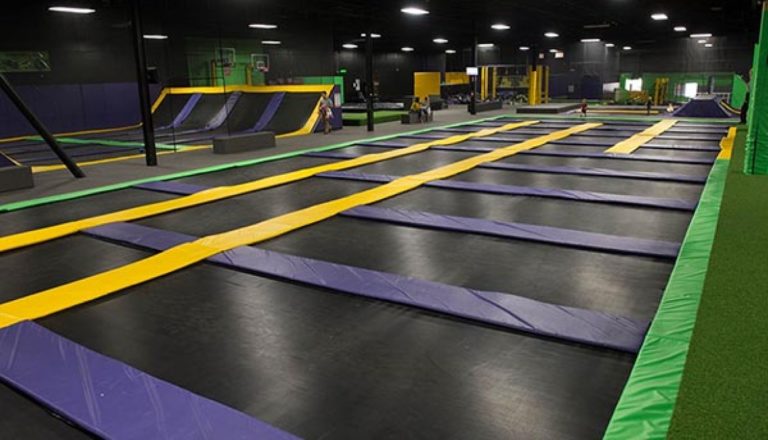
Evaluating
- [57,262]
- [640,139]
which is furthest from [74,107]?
[640,139]

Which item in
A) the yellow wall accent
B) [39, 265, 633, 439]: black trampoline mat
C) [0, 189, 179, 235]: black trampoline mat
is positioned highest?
the yellow wall accent

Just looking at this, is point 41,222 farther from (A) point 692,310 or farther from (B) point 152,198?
(A) point 692,310

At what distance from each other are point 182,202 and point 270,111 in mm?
10213

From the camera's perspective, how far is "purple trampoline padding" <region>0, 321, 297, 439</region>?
8.10 ft

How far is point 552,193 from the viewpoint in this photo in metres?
7.05

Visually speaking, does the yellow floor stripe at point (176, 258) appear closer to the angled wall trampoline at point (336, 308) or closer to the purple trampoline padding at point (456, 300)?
the angled wall trampoline at point (336, 308)

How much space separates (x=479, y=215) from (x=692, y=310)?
287 centimetres

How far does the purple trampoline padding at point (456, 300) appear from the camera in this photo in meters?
3.28

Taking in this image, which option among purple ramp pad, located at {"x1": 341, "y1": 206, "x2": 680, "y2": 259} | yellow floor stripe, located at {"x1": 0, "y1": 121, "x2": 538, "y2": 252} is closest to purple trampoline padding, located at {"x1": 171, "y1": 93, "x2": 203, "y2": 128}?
yellow floor stripe, located at {"x1": 0, "y1": 121, "x2": 538, "y2": 252}

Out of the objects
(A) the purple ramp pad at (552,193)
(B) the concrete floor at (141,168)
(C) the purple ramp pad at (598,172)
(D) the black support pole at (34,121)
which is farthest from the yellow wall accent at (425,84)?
(D) the black support pole at (34,121)

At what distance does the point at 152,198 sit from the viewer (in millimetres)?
7520

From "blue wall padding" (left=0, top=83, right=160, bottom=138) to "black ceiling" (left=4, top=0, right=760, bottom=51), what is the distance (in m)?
2.36

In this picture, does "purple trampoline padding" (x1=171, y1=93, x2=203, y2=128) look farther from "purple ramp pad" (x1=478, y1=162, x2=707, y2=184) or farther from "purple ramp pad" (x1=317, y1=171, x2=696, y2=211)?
"purple ramp pad" (x1=478, y1=162, x2=707, y2=184)

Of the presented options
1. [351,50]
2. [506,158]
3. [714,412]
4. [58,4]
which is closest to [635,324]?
[714,412]
